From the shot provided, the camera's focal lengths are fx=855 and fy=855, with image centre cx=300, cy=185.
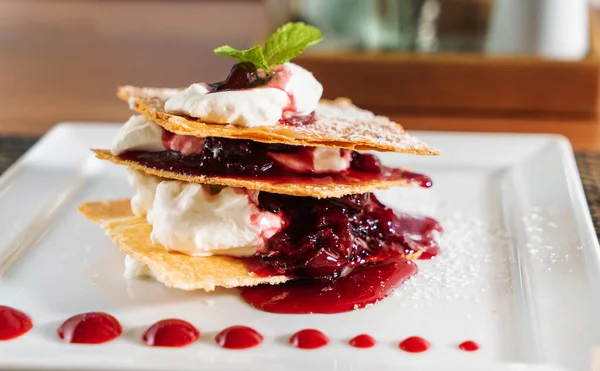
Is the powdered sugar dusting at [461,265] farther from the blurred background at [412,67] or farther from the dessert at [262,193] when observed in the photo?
the blurred background at [412,67]

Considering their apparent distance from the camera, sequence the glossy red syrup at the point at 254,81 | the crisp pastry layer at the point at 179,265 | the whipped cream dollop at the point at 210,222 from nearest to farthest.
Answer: the crisp pastry layer at the point at 179,265, the whipped cream dollop at the point at 210,222, the glossy red syrup at the point at 254,81

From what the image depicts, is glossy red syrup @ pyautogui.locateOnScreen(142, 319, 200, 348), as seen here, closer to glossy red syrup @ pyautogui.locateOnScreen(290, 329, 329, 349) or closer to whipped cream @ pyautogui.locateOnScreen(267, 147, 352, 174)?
glossy red syrup @ pyautogui.locateOnScreen(290, 329, 329, 349)

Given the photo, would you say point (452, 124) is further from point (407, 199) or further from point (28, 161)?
point (28, 161)

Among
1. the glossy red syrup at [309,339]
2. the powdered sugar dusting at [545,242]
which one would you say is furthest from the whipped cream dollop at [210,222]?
the powdered sugar dusting at [545,242]

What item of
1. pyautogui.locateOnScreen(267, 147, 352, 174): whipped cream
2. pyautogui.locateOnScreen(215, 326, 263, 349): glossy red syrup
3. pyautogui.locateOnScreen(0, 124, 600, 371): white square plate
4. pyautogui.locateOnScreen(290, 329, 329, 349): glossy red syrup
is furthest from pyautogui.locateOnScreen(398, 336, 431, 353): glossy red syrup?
pyautogui.locateOnScreen(267, 147, 352, 174): whipped cream

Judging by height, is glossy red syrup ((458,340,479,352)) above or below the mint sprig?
below

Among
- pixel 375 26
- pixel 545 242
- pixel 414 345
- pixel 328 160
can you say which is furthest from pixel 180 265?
pixel 375 26

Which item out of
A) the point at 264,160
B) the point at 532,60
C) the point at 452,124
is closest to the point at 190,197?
the point at 264,160
